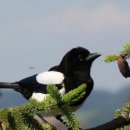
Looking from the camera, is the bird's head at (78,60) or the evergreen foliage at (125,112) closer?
the evergreen foliage at (125,112)

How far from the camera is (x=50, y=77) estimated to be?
4.78m

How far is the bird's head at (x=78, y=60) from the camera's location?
16.5 feet

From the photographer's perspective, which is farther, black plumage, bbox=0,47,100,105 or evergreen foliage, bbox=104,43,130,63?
black plumage, bbox=0,47,100,105

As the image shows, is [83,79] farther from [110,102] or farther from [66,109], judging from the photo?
[110,102]

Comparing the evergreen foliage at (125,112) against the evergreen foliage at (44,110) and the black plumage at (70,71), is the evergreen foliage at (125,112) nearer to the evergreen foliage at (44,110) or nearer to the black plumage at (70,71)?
the evergreen foliage at (44,110)

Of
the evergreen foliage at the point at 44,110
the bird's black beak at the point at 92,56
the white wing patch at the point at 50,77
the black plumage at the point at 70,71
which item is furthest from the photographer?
the bird's black beak at the point at 92,56

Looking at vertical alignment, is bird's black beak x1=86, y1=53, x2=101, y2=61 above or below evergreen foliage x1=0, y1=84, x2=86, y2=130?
below

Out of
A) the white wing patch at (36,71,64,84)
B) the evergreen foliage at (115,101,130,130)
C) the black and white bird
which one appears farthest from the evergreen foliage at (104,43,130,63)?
the black and white bird

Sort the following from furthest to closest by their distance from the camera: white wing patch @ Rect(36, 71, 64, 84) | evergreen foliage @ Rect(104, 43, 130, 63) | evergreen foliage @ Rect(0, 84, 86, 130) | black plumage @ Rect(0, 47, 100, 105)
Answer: black plumage @ Rect(0, 47, 100, 105), white wing patch @ Rect(36, 71, 64, 84), evergreen foliage @ Rect(104, 43, 130, 63), evergreen foliage @ Rect(0, 84, 86, 130)

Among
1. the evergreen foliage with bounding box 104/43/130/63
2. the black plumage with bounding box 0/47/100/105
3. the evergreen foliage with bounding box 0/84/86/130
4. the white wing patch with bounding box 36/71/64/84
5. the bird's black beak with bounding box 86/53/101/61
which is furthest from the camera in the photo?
the bird's black beak with bounding box 86/53/101/61

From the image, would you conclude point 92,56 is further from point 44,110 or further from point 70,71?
point 44,110

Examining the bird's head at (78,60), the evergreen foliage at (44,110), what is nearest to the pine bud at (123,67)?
the evergreen foliage at (44,110)

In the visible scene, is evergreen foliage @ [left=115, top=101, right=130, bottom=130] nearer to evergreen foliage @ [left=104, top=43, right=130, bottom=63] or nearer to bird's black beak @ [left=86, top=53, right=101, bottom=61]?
evergreen foliage @ [left=104, top=43, right=130, bottom=63]

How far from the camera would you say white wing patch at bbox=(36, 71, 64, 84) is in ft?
15.2
